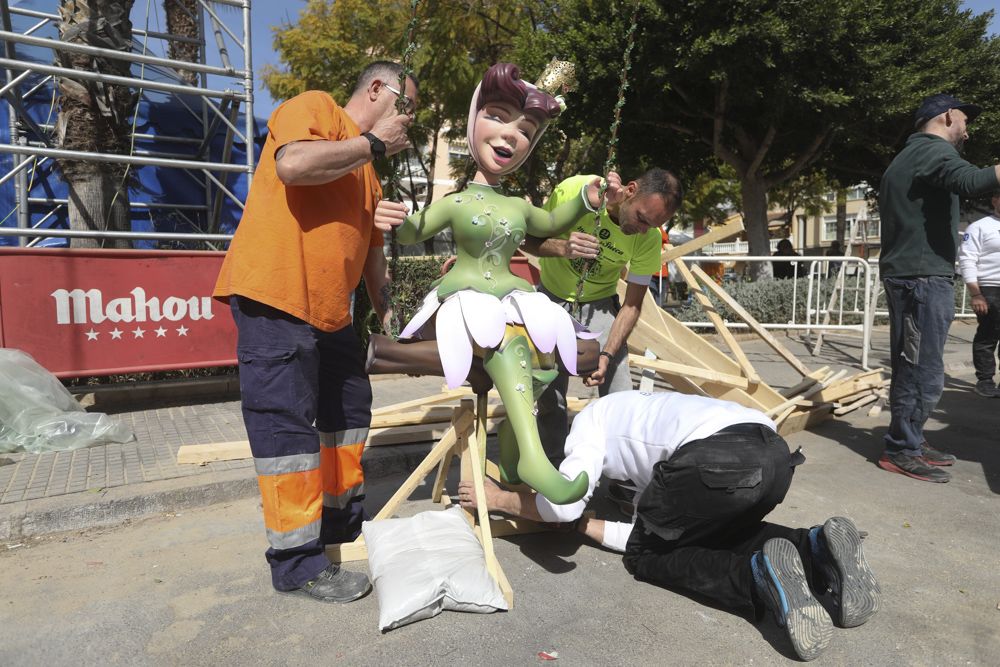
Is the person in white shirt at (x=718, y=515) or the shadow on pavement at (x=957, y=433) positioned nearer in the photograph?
the person in white shirt at (x=718, y=515)

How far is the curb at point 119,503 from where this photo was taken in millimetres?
3070

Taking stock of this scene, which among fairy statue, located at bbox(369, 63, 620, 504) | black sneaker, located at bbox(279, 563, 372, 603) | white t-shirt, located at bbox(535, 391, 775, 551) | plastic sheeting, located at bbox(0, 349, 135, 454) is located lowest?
black sneaker, located at bbox(279, 563, 372, 603)

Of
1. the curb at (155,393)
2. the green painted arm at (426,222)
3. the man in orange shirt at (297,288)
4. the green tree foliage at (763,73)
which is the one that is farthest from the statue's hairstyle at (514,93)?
the green tree foliage at (763,73)

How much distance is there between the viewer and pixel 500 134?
270cm

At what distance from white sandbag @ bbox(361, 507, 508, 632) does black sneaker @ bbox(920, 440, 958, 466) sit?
318 centimetres

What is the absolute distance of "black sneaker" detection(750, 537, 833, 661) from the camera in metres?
2.00

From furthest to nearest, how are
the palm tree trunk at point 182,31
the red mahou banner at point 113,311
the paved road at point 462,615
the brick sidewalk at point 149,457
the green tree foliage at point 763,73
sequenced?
the green tree foliage at point 763,73
the palm tree trunk at point 182,31
the red mahou banner at point 113,311
the brick sidewalk at point 149,457
the paved road at point 462,615

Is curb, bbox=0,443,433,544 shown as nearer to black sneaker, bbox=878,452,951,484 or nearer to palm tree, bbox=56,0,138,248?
black sneaker, bbox=878,452,951,484

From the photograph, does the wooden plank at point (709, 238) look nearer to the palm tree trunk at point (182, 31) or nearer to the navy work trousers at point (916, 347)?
the navy work trousers at point (916, 347)

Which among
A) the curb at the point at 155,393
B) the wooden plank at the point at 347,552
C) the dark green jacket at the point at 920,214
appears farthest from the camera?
the curb at the point at 155,393

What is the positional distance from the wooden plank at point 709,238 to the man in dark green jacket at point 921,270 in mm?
906

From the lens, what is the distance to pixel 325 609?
2.36 metres

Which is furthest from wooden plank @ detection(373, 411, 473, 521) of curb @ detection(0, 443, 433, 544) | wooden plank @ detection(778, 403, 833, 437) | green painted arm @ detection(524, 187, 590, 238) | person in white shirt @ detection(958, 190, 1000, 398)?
person in white shirt @ detection(958, 190, 1000, 398)

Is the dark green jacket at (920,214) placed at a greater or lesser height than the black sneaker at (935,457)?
greater
